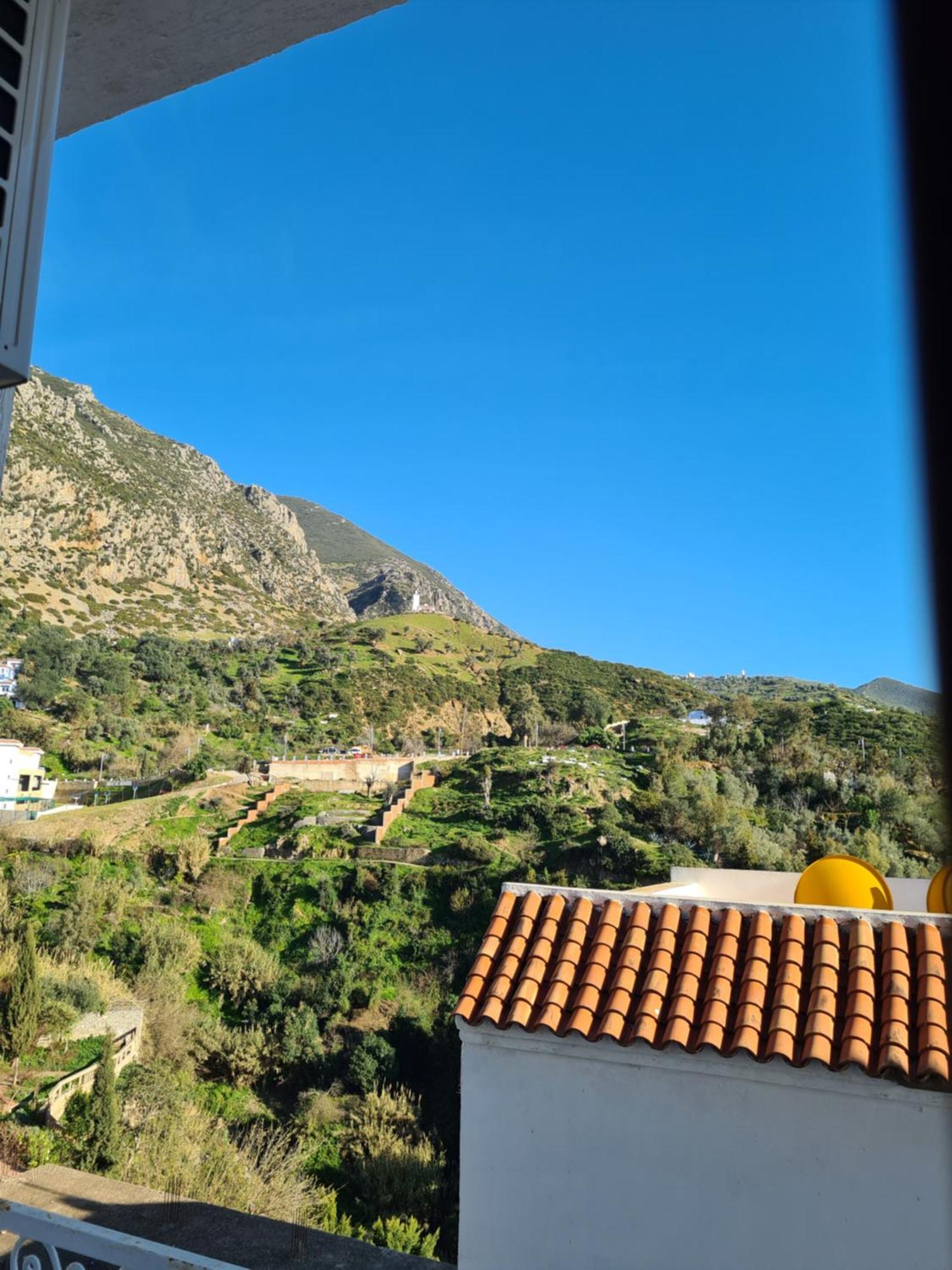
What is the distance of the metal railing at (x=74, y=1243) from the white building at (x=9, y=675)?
34792 mm

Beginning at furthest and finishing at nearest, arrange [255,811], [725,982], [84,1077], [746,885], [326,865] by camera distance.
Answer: [255,811], [326,865], [84,1077], [746,885], [725,982]

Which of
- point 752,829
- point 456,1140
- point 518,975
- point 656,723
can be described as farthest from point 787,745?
point 518,975

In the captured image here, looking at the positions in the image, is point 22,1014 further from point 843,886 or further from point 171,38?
point 171,38

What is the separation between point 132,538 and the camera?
48.2 meters

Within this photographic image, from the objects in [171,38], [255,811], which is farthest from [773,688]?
[171,38]

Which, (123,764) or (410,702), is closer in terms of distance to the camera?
(123,764)

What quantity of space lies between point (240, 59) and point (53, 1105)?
538 inches

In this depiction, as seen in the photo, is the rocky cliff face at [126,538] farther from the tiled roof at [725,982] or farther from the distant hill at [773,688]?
the tiled roof at [725,982]

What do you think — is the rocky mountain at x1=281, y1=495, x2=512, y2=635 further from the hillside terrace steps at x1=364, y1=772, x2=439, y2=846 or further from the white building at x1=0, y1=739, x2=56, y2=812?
the white building at x1=0, y1=739, x2=56, y2=812

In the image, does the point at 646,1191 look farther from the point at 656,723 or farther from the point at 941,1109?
the point at 656,723

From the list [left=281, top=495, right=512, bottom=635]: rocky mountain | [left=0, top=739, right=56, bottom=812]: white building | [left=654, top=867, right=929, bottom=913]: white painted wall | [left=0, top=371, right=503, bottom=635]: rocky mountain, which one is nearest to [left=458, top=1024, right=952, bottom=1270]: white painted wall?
[left=654, top=867, right=929, bottom=913]: white painted wall

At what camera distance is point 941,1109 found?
277cm

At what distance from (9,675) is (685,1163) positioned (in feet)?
116

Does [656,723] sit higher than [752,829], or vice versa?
[656,723]
